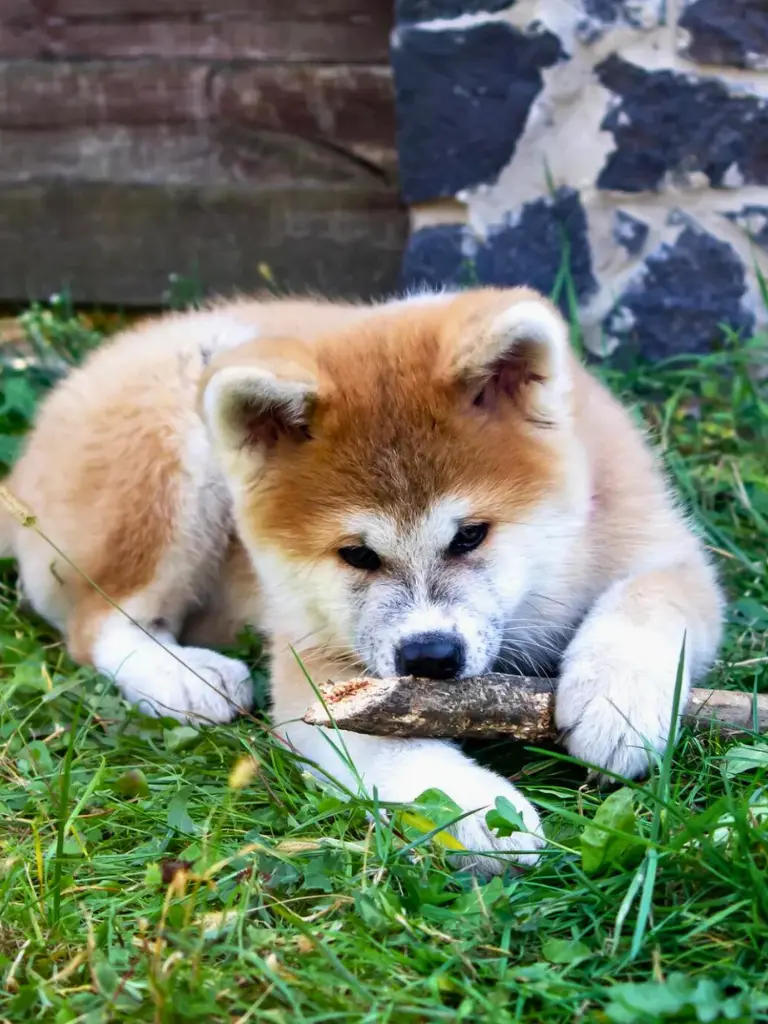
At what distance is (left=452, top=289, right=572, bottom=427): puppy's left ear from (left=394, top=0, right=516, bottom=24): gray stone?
2.10 m

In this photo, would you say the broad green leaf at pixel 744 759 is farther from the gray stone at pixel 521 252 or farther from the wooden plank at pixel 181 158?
the wooden plank at pixel 181 158

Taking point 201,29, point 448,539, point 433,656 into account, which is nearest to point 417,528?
point 448,539

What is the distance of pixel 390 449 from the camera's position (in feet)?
7.50

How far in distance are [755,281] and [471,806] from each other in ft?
9.56

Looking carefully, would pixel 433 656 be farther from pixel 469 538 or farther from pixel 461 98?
pixel 461 98

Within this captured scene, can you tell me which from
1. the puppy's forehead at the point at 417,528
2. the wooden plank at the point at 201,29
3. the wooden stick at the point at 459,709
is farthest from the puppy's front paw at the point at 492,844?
the wooden plank at the point at 201,29

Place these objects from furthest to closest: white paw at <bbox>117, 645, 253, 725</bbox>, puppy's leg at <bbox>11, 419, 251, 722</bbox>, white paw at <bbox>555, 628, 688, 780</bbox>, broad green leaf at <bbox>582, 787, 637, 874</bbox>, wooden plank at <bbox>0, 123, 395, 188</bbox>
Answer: wooden plank at <bbox>0, 123, 395, 188</bbox> → puppy's leg at <bbox>11, 419, 251, 722</bbox> → white paw at <bbox>117, 645, 253, 725</bbox> → white paw at <bbox>555, 628, 688, 780</bbox> → broad green leaf at <bbox>582, 787, 637, 874</bbox>

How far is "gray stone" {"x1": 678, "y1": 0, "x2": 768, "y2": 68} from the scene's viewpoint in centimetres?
393

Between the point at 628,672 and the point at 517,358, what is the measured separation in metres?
0.72

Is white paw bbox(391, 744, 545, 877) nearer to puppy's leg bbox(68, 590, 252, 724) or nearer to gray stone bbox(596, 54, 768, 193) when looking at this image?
puppy's leg bbox(68, 590, 252, 724)

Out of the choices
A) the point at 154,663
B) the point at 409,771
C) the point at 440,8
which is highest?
the point at 440,8

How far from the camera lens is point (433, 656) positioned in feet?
7.16

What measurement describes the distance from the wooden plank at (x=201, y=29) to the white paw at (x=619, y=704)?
3.42 metres

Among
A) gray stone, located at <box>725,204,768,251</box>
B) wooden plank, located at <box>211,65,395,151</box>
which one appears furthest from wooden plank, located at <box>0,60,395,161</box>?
gray stone, located at <box>725,204,768,251</box>
